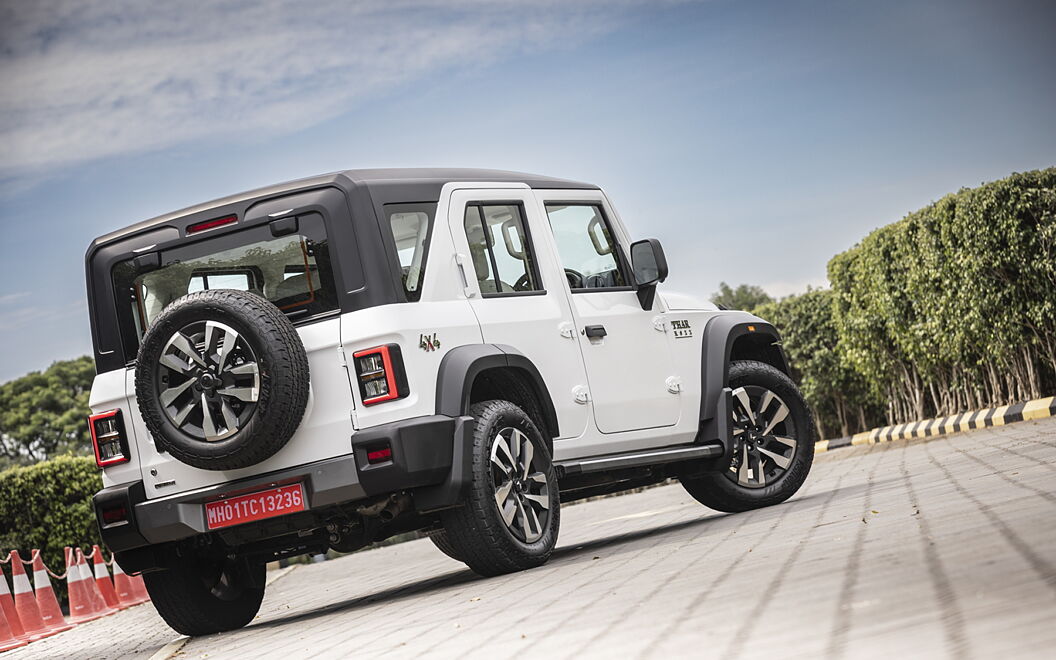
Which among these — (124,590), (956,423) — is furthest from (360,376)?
(956,423)

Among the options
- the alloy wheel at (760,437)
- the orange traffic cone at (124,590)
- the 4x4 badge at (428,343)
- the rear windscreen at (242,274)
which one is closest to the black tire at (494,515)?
the 4x4 badge at (428,343)

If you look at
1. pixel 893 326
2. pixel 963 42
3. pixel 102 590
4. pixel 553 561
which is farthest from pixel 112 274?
pixel 963 42

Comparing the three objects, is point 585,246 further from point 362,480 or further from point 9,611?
point 9,611

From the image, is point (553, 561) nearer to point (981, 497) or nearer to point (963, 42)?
point (981, 497)

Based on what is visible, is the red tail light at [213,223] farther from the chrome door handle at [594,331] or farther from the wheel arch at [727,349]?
the wheel arch at [727,349]

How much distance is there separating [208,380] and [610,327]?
9.30 feet

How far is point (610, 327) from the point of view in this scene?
8453mm

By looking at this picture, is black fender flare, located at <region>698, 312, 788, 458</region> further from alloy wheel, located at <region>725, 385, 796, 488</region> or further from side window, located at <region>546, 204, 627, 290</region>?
side window, located at <region>546, 204, 627, 290</region>

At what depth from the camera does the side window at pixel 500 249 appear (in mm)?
7648

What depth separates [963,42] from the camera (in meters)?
23.8

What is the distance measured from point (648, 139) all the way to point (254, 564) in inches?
693

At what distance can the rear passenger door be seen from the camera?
297 inches

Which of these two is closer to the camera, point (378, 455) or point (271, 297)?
point (378, 455)

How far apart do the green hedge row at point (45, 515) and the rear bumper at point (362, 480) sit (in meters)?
11.3
